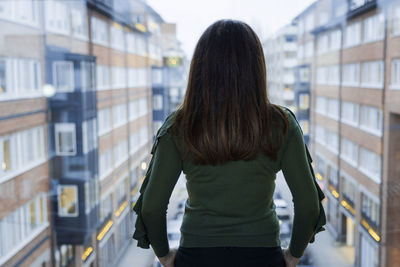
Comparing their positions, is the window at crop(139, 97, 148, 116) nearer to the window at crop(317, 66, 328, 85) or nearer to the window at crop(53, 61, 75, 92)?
the window at crop(53, 61, 75, 92)

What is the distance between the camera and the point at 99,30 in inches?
124

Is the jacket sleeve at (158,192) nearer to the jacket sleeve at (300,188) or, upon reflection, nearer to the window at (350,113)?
the jacket sleeve at (300,188)

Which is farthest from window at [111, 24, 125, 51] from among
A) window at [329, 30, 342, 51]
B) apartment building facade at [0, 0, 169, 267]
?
window at [329, 30, 342, 51]

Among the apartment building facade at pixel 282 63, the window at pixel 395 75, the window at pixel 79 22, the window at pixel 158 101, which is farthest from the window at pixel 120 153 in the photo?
the window at pixel 395 75

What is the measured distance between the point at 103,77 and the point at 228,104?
2426 mm

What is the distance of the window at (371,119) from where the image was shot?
2766 mm

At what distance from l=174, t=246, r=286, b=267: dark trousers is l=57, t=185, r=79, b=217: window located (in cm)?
227

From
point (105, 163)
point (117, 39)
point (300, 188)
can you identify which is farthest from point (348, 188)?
point (300, 188)

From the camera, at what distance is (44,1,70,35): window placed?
2852mm

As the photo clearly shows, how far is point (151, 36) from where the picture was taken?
9.95 ft

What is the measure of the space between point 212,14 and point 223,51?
1.62m

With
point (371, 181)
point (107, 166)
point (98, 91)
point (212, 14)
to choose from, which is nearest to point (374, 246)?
point (371, 181)

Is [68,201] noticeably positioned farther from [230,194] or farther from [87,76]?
[230,194]

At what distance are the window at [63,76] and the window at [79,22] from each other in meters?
0.23
